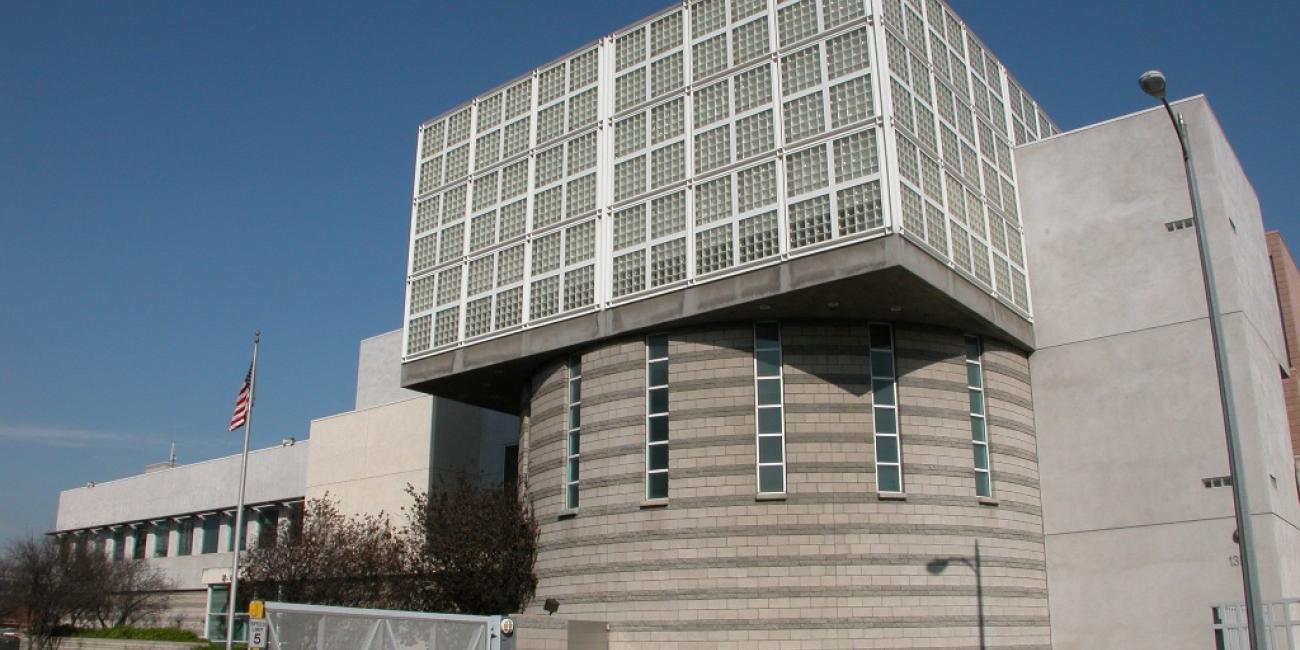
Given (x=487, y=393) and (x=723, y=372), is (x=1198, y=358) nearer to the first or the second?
(x=723, y=372)

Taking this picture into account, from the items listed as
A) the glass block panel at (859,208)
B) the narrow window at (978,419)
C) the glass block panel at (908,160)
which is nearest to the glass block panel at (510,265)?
the glass block panel at (859,208)

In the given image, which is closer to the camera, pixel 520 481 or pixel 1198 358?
pixel 1198 358

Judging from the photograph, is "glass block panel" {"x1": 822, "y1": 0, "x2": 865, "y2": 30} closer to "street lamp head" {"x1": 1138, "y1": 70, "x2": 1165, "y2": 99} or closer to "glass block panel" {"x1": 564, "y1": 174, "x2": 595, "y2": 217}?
"glass block panel" {"x1": 564, "y1": 174, "x2": 595, "y2": 217}

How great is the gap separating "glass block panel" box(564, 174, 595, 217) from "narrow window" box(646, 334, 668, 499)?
495 cm

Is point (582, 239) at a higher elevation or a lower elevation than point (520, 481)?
higher

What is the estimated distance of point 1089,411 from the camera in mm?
33781

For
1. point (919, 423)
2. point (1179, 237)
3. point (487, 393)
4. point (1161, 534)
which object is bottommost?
point (1161, 534)

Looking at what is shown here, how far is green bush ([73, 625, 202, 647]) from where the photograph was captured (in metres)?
57.9

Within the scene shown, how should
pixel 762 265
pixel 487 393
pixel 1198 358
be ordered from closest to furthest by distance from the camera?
1. pixel 762 265
2. pixel 1198 358
3. pixel 487 393

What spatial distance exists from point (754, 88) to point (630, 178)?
4.65 metres

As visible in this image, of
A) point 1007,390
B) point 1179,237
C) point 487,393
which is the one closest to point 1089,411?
point 1007,390

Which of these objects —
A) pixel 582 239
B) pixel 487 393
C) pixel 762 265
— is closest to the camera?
pixel 762 265

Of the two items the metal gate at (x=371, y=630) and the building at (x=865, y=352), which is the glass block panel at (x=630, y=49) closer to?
the building at (x=865, y=352)

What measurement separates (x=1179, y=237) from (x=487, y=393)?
2257cm
